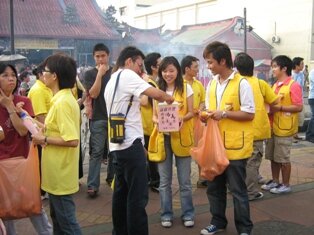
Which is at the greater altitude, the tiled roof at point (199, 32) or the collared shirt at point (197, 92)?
the tiled roof at point (199, 32)

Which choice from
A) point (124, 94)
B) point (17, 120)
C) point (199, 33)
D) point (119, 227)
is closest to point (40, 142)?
point (17, 120)

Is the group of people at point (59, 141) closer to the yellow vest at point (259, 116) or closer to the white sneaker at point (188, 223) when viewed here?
the white sneaker at point (188, 223)

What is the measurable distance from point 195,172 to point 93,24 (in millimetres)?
14381

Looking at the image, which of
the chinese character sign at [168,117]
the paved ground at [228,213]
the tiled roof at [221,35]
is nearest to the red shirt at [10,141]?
the paved ground at [228,213]

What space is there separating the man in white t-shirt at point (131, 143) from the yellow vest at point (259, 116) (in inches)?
59.0

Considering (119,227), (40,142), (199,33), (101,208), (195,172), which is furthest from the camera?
(199,33)

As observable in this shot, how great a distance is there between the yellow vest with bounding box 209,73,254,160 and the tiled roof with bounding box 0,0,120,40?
47.1ft

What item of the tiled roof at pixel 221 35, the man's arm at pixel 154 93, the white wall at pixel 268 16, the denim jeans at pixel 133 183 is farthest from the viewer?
the white wall at pixel 268 16

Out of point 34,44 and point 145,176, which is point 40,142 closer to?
point 145,176

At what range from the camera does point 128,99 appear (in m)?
3.19

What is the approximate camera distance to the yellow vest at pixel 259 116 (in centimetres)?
445

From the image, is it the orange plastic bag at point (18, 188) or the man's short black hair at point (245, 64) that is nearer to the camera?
the orange plastic bag at point (18, 188)

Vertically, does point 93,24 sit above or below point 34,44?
above

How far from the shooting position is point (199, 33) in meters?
26.7
